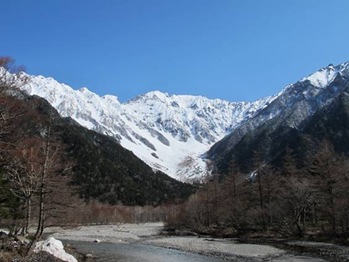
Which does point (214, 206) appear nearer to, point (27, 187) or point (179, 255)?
point (179, 255)

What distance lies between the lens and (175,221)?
11112cm

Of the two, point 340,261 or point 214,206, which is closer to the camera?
point 340,261

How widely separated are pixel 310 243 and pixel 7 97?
37296mm

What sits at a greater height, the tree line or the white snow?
the tree line

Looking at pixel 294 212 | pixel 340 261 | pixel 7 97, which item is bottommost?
pixel 340 261

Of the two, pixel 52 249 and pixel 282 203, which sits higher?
pixel 282 203

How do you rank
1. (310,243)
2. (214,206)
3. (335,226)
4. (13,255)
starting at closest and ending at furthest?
(13,255)
(310,243)
(335,226)
(214,206)

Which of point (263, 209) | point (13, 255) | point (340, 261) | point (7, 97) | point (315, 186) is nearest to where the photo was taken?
point (7, 97)

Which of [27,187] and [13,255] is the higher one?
[27,187]

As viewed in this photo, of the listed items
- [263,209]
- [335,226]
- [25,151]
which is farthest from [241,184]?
[25,151]

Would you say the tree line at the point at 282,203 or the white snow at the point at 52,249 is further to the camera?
the tree line at the point at 282,203

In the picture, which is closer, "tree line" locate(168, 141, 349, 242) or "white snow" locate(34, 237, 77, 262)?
"white snow" locate(34, 237, 77, 262)

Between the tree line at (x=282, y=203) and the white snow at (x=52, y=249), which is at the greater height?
the tree line at (x=282, y=203)

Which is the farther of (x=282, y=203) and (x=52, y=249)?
(x=282, y=203)
